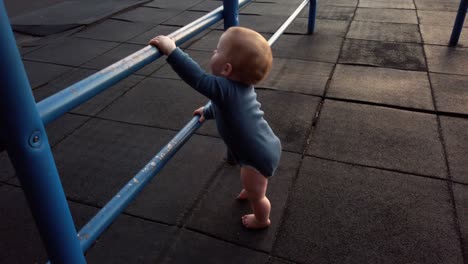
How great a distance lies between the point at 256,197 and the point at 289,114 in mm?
1276

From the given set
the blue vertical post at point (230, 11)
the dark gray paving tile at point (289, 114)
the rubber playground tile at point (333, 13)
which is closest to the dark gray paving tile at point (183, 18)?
the rubber playground tile at point (333, 13)

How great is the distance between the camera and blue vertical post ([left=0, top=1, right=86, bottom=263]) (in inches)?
30.7

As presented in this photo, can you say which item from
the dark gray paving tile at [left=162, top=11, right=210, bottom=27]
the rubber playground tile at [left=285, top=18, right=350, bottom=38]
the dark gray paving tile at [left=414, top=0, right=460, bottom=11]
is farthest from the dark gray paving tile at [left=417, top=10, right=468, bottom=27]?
the dark gray paving tile at [left=162, top=11, right=210, bottom=27]

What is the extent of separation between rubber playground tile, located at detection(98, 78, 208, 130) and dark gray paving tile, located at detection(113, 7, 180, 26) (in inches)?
79.0

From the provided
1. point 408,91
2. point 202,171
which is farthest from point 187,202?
point 408,91

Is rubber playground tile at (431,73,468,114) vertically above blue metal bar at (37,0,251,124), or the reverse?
blue metal bar at (37,0,251,124)

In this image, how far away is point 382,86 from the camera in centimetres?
330

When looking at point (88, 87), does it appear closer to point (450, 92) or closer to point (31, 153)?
point (31, 153)

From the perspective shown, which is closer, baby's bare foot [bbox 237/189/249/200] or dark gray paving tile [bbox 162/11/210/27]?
baby's bare foot [bbox 237/189/249/200]

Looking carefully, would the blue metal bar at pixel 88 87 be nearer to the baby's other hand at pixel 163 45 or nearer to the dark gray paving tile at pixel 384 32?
the baby's other hand at pixel 163 45

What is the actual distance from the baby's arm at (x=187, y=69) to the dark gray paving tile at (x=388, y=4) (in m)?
4.85

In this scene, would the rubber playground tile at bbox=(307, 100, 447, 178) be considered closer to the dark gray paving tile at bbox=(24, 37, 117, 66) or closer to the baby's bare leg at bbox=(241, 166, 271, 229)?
the baby's bare leg at bbox=(241, 166, 271, 229)

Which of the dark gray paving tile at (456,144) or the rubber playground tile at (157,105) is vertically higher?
the dark gray paving tile at (456,144)

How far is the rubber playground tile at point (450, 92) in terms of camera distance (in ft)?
9.64
